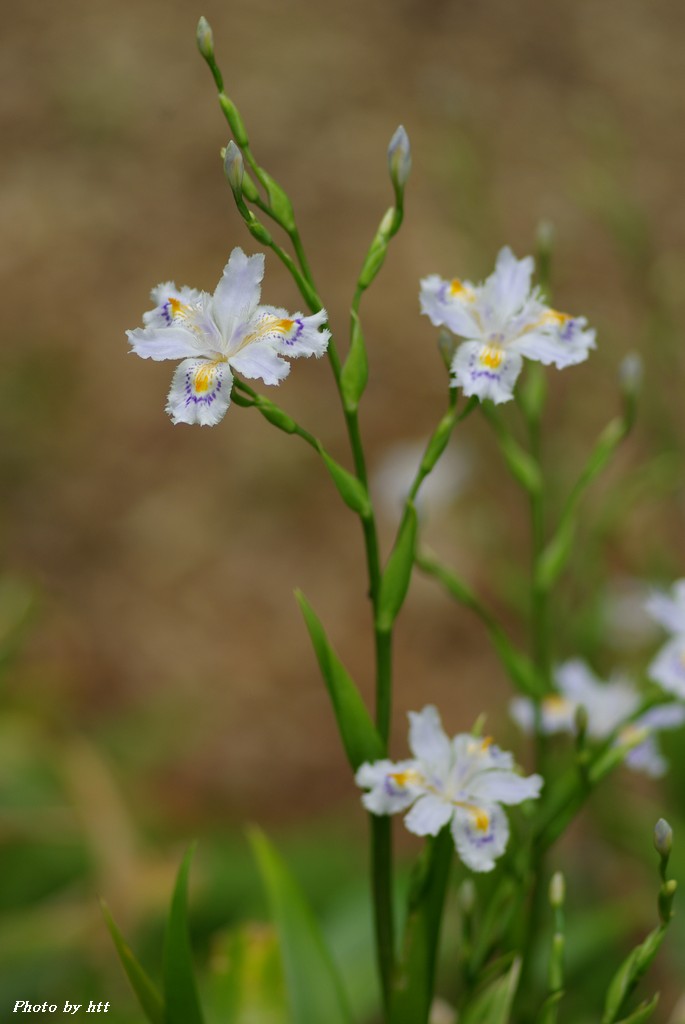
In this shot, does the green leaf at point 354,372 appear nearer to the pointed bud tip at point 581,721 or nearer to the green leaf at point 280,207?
the green leaf at point 280,207

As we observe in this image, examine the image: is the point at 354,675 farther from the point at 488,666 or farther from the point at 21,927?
the point at 21,927

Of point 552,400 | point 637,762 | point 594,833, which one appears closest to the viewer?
point 637,762

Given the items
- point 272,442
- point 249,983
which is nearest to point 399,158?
point 249,983

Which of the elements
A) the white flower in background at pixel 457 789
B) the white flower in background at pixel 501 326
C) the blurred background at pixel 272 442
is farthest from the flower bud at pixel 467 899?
the blurred background at pixel 272 442

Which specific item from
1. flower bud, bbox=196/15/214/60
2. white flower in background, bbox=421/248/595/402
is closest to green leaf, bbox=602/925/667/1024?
white flower in background, bbox=421/248/595/402

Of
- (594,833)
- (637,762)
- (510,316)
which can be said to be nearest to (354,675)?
(594,833)

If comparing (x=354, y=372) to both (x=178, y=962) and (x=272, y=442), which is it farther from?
(x=272, y=442)
